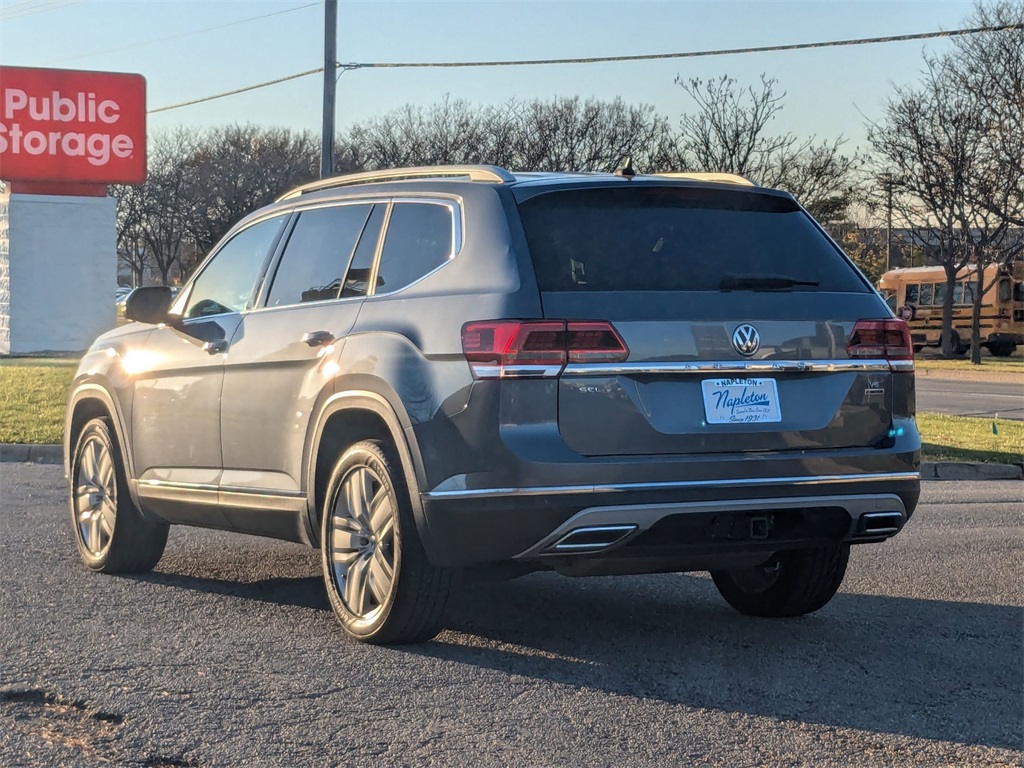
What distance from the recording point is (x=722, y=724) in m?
4.52

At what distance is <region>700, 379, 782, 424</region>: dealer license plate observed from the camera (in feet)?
17.1

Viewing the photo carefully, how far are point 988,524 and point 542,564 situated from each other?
5.27m

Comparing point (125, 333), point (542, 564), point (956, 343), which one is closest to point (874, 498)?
point (542, 564)

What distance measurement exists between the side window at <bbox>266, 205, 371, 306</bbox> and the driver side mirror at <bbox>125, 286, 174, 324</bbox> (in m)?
0.79

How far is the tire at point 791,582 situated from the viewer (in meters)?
6.14

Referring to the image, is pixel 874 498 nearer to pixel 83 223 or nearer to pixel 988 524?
pixel 988 524

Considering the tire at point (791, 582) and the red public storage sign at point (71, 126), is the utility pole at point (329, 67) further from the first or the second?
the tire at point (791, 582)

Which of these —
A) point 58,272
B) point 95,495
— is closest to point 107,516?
point 95,495

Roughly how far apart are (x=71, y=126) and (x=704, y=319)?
2954cm

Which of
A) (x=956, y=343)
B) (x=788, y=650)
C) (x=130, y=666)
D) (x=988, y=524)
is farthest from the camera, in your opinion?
(x=956, y=343)

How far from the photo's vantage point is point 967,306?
43.8 meters

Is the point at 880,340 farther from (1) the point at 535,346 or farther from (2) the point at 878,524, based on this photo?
(1) the point at 535,346

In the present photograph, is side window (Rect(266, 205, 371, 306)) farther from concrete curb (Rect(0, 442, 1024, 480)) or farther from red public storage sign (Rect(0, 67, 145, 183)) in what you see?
red public storage sign (Rect(0, 67, 145, 183))

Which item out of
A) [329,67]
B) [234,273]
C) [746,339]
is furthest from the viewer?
[329,67]
